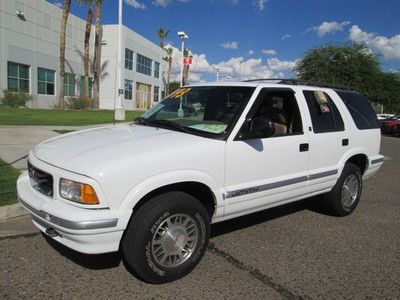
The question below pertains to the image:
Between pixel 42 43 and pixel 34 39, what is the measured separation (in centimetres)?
101

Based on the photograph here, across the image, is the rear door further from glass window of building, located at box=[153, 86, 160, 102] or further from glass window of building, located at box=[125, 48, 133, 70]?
glass window of building, located at box=[153, 86, 160, 102]

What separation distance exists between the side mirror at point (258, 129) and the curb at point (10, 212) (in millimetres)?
3113

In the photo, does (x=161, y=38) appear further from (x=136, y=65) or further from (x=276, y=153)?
(x=276, y=153)

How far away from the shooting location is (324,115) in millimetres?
5238

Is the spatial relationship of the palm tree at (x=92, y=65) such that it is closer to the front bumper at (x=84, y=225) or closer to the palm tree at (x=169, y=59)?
the palm tree at (x=169, y=59)

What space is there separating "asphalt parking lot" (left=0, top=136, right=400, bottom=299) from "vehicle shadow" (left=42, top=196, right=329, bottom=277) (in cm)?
1

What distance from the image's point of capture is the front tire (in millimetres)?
3311

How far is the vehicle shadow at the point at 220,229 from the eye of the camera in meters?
3.88

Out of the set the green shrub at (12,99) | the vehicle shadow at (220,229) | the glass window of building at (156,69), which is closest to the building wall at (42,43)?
the green shrub at (12,99)

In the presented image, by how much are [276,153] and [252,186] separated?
50 centimetres

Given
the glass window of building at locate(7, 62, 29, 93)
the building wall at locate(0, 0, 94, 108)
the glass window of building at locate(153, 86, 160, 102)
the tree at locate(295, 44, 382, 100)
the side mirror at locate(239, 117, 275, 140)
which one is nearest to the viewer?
the side mirror at locate(239, 117, 275, 140)

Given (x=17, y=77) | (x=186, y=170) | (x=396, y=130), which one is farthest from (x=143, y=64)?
(x=186, y=170)

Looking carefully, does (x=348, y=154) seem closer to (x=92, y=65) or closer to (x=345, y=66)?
(x=345, y=66)

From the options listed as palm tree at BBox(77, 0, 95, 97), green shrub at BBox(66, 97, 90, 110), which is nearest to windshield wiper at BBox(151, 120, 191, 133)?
green shrub at BBox(66, 97, 90, 110)
